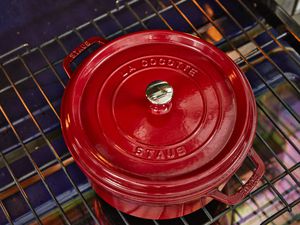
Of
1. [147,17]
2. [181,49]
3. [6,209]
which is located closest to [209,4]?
[147,17]

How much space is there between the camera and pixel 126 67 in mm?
816

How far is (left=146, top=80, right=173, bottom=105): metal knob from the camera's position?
717 millimetres

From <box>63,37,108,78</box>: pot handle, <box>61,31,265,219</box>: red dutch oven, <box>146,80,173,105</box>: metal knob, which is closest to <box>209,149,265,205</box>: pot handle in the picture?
<box>61,31,265,219</box>: red dutch oven

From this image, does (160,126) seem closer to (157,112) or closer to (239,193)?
(157,112)

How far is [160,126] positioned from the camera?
2.42 feet

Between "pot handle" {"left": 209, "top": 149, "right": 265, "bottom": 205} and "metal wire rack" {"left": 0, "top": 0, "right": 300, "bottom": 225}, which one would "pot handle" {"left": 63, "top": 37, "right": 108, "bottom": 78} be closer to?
"metal wire rack" {"left": 0, "top": 0, "right": 300, "bottom": 225}

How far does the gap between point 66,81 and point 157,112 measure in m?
0.36

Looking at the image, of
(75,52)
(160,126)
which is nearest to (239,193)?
(160,126)

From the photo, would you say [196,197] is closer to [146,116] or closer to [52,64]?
[146,116]

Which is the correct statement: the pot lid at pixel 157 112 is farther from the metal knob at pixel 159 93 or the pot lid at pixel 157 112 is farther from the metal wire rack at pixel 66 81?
the metal wire rack at pixel 66 81

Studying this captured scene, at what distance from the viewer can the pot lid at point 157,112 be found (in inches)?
28.1

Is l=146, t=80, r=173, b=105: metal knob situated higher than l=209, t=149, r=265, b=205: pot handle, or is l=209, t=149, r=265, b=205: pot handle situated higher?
l=146, t=80, r=173, b=105: metal knob

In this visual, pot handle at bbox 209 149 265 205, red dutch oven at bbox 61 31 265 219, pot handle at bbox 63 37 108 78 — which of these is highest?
pot handle at bbox 63 37 108 78

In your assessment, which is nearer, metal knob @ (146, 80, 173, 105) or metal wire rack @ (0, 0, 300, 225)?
metal knob @ (146, 80, 173, 105)
